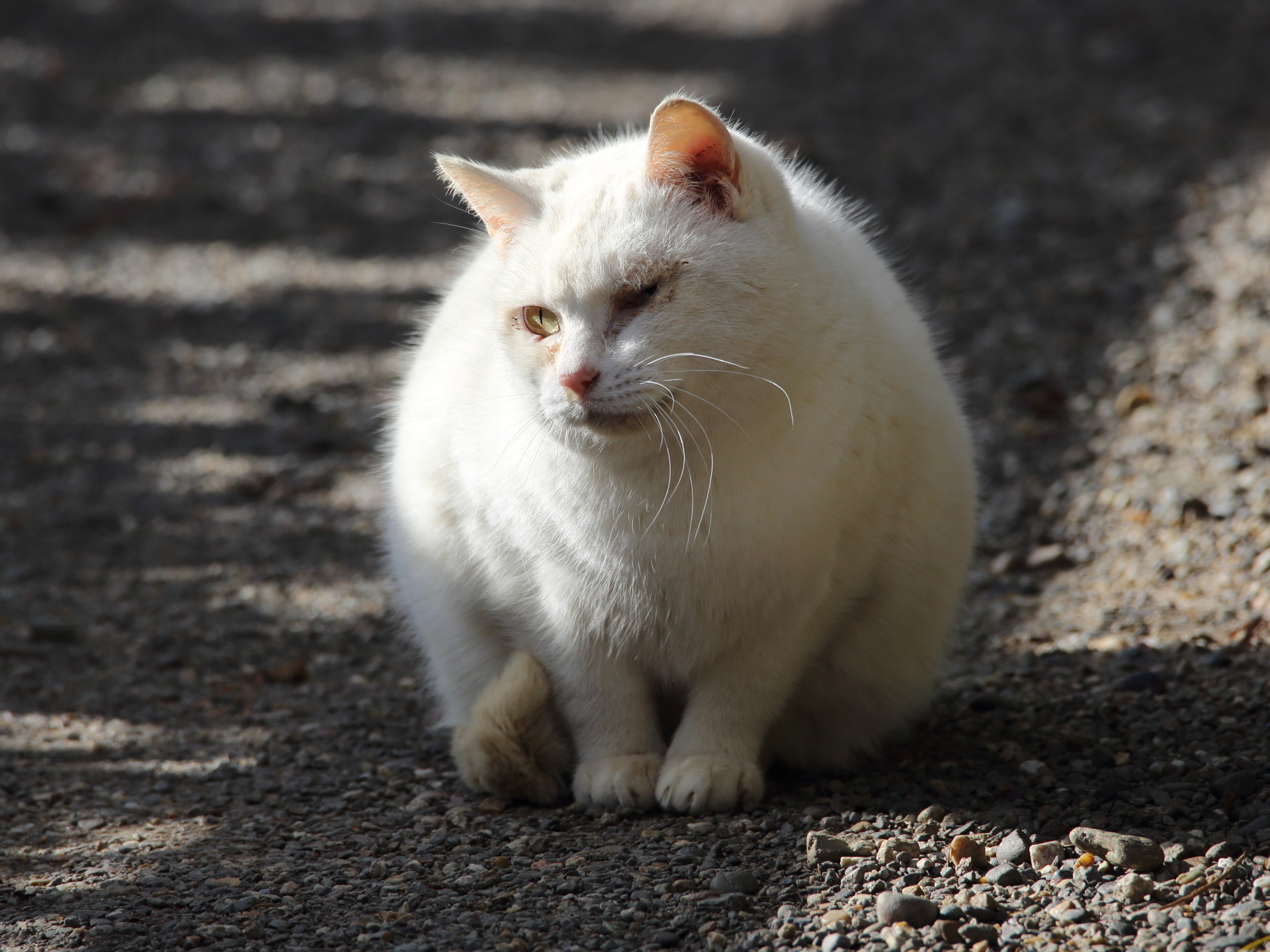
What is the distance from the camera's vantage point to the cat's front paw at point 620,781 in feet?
9.06

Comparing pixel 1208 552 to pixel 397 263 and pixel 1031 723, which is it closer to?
pixel 1031 723

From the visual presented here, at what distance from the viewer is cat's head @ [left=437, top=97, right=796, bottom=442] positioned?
7.78 ft

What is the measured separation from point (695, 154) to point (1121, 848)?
1.54 metres

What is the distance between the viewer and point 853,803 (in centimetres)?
271

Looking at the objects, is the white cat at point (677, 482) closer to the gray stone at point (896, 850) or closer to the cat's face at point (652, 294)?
the cat's face at point (652, 294)

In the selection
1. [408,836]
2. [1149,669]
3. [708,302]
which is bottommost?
[408,836]

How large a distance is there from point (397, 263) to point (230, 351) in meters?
1.06

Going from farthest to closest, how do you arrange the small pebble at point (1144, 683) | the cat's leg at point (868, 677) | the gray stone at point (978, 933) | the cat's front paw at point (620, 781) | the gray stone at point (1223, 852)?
the small pebble at point (1144, 683) < the cat's leg at point (868, 677) < the cat's front paw at point (620, 781) < the gray stone at point (1223, 852) < the gray stone at point (978, 933)

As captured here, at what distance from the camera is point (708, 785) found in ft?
8.84

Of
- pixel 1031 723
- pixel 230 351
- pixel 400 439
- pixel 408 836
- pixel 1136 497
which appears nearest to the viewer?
pixel 408 836

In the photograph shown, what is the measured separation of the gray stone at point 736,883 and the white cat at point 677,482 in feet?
1.02

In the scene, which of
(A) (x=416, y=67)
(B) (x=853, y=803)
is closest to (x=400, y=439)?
(B) (x=853, y=803)

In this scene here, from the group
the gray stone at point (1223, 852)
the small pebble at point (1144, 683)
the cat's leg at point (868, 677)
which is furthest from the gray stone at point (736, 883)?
the small pebble at point (1144, 683)

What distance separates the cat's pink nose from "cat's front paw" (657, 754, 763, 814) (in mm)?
901
